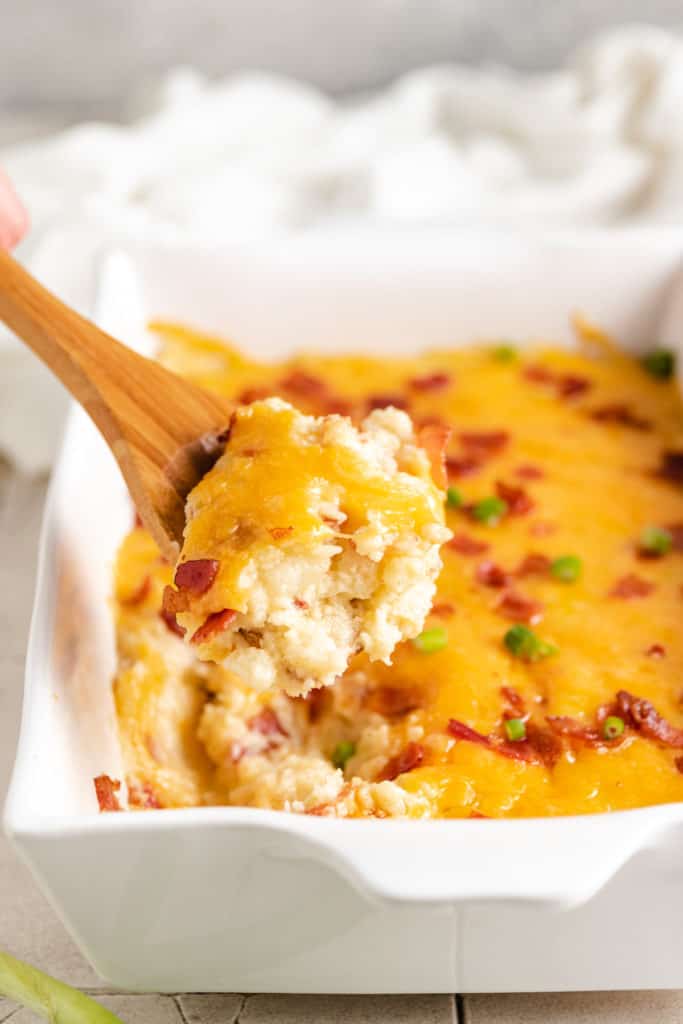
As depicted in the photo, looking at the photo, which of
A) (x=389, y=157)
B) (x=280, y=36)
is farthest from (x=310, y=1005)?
(x=280, y=36)

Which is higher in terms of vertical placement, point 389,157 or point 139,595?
point 139,595

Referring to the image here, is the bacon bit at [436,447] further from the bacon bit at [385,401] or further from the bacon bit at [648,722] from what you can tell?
the bacon bit at [385,401]

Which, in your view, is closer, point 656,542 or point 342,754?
point 342,754

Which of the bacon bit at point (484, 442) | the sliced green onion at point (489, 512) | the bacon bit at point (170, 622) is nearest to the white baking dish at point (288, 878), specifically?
the bacon bit at point (170, 622)

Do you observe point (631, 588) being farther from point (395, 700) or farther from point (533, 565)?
point (395, 700)

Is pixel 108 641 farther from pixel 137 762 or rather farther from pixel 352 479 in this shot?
pixel 352 479

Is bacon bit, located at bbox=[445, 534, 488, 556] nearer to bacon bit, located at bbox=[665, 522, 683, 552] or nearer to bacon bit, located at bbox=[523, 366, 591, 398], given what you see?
bacon bit, located at bbox=[665, 522, 683, 552]
